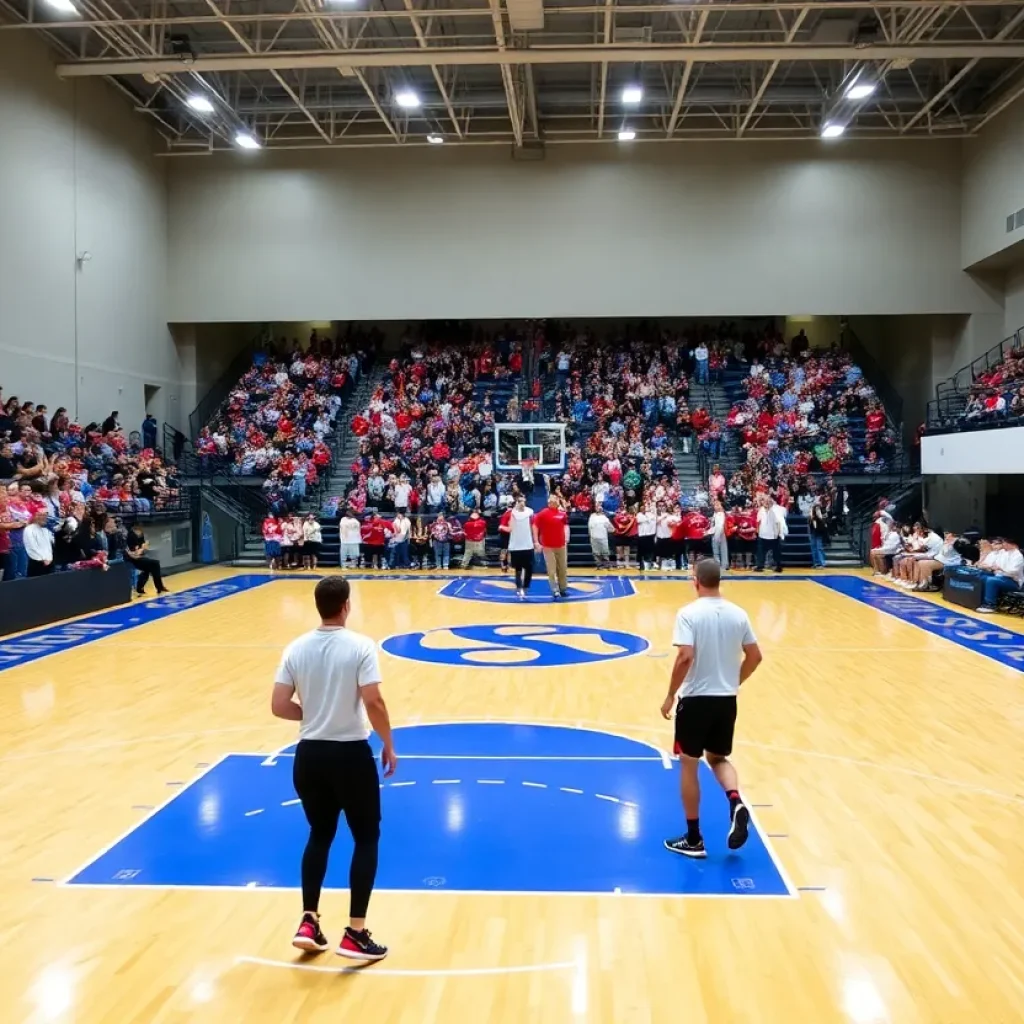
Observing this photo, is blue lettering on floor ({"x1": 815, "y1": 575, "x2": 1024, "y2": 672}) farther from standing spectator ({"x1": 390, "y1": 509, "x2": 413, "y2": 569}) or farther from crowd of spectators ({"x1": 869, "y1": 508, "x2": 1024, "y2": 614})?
standing spectator ({"x1": 390, "y1": 509, "x2": 413, "y2": 569})

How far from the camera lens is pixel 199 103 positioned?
2227 cm

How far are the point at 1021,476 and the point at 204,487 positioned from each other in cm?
1923

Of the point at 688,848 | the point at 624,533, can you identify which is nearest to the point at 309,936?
the point at 688,848

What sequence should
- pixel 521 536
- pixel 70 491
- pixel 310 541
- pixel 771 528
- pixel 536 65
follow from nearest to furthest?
pixel 70 491 < pixel 521 536 < pixel 771 528 < pixel 310 541 < pixel 536 65

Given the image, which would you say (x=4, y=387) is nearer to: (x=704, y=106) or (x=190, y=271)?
(x=190, y=271)

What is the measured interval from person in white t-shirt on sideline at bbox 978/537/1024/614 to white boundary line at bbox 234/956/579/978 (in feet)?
41.8

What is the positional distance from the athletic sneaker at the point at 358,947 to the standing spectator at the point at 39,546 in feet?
37.4

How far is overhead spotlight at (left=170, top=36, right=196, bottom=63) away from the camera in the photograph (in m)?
19.2

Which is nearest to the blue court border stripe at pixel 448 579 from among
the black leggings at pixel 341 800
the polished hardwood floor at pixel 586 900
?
Answer: the polished hardwood floor at pixel 586 900

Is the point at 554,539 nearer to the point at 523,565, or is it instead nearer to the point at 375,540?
the point at 523,565

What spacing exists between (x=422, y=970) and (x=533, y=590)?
13779 mm

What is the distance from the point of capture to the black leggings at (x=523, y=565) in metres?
16.8

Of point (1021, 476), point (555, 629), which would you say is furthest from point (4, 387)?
point (1021, 476)

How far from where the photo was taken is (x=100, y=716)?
8.84 metres
